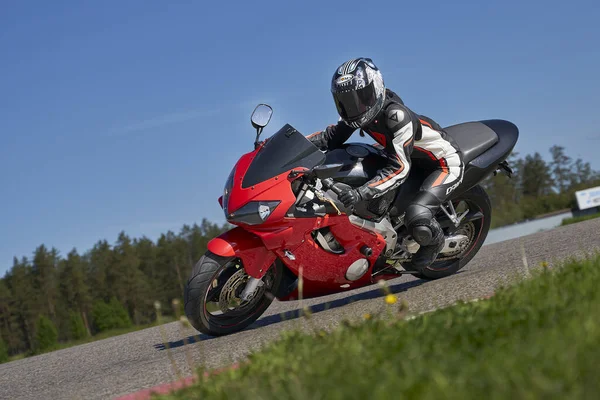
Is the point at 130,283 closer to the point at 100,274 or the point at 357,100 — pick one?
the point at 100,274

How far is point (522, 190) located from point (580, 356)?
125810 mm

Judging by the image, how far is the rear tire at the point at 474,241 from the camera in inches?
300

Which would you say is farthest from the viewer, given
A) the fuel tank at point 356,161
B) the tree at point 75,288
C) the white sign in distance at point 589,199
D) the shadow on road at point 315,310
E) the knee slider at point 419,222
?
the tree at point 75,288

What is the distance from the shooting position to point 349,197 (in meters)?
5.98

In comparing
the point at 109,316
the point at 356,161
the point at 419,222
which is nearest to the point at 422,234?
the point at 419,222

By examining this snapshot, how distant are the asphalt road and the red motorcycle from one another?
0.28 meters

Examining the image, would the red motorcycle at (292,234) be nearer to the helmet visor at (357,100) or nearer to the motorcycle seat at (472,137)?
the helmet visor at (357,100)

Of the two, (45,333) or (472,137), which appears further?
(45,333)

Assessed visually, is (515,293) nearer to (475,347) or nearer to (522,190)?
(475,347)

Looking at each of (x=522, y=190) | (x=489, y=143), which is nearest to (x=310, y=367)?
(x=489, y=143)

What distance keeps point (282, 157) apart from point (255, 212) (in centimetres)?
62

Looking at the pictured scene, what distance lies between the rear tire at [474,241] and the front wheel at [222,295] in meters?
2.18

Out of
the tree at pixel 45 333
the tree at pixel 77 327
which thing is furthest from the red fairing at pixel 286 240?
the tree at pixel 77 327

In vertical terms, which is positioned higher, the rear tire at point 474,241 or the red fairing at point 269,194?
the red fairing at point 269,194
